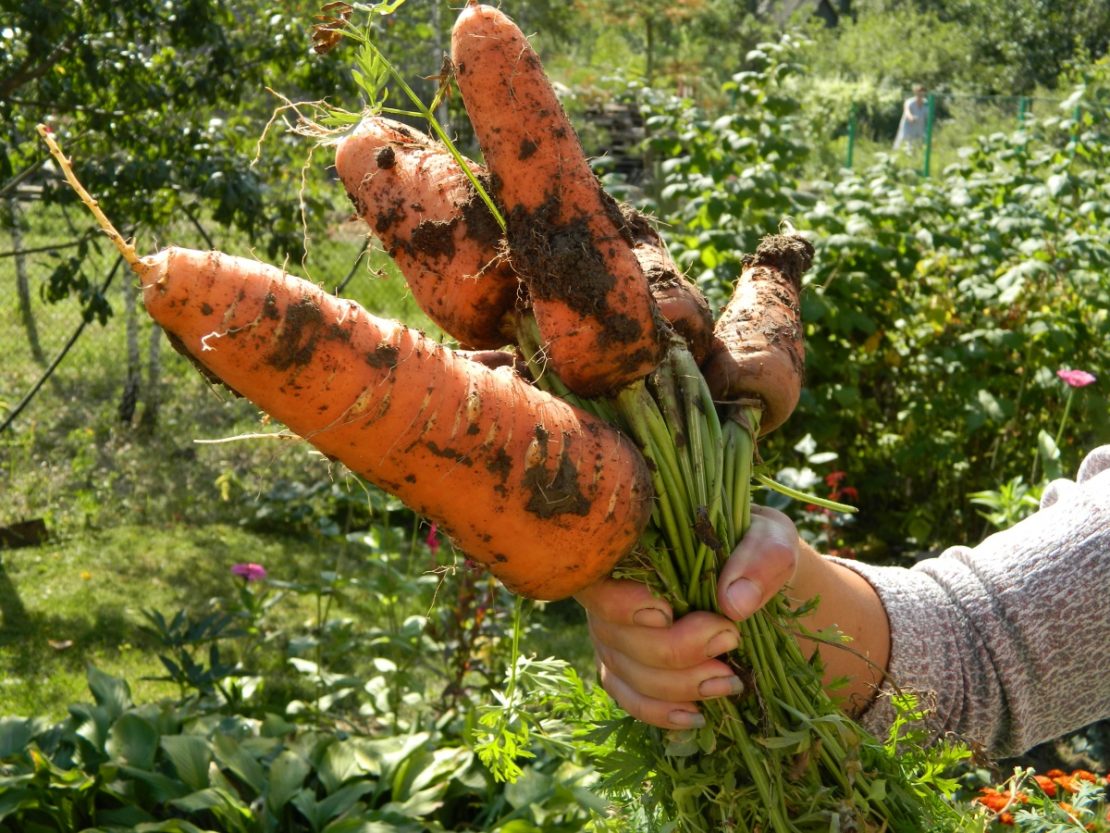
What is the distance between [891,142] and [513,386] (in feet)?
70.9

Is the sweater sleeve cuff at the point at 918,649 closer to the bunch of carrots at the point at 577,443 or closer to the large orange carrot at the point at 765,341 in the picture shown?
the bunch of carrots at the point at 577,443

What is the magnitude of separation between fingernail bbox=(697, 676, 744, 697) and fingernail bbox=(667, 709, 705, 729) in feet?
0.13

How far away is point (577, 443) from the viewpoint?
1.30 meters

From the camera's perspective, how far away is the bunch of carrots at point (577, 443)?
4.17ft

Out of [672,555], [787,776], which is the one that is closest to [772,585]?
[672,555]

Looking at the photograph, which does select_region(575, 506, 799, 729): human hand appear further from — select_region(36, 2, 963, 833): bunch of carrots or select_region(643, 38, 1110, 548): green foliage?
select_region(643, 38, 1110, 548): green foliage

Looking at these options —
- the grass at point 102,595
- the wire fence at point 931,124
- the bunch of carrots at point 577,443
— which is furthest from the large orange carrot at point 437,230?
the wire fence at point 931,124

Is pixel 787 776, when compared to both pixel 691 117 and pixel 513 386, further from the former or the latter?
pixel 691 117

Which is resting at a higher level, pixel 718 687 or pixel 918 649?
pixel 718 687

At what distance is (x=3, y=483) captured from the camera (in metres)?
5.20

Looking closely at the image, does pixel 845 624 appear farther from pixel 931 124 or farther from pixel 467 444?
pixel 931 124

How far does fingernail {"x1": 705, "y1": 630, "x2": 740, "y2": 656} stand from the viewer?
1261 millimetres

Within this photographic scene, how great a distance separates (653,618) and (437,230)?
0.57 meters

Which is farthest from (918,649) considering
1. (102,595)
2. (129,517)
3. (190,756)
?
(129,517)
